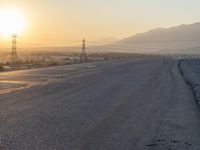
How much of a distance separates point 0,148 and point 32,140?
89cm

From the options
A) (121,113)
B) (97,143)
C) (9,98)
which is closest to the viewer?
(97,143)

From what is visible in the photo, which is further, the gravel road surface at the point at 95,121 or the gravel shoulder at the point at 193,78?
the gravel shoulder at the point at 193,78

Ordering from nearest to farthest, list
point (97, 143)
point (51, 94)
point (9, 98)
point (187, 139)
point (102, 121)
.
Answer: point (97, 143) → point (187, 139) → point (102, 121) → point (9, 98) → point (51, 94)

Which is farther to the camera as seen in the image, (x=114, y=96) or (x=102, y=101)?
(x=114, y=96)

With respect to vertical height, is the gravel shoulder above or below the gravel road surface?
below

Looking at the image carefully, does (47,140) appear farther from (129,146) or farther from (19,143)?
(129,146)

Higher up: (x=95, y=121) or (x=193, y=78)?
(x=95, y=121)

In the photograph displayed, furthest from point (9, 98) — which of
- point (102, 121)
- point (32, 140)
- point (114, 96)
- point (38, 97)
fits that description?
point (32, 140)

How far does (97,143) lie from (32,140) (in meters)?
1.26

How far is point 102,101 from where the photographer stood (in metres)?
17.4

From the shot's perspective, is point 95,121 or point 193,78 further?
point 193,78

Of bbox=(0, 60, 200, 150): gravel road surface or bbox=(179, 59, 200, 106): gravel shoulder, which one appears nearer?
bbox=(0, 60, 200, 150): gravel road surface

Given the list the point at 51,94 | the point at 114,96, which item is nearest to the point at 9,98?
the point at 51,94

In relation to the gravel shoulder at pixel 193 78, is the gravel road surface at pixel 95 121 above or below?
above
